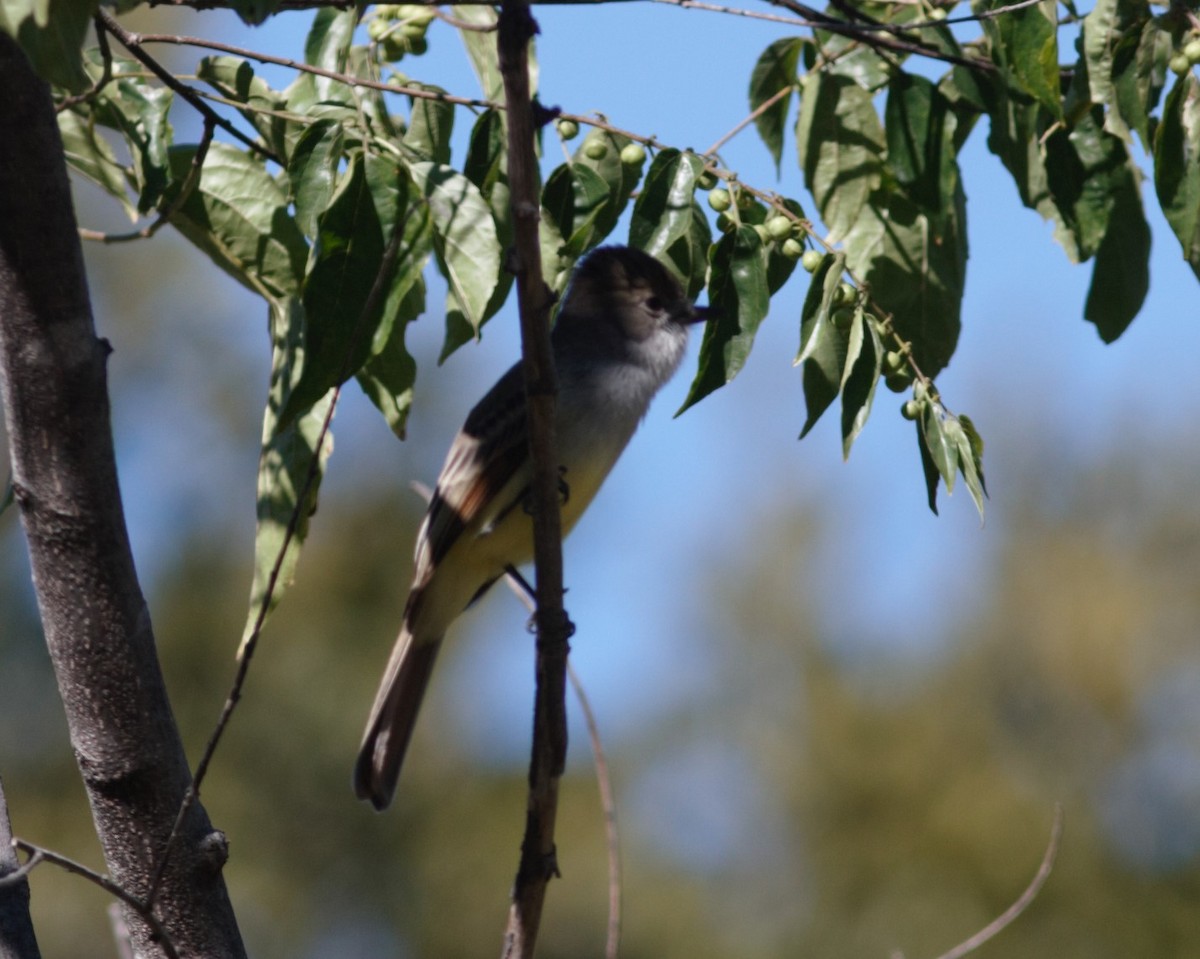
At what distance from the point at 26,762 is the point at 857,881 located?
21.0ft

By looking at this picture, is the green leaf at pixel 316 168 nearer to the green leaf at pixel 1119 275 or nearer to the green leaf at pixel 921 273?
the green leaf at pixel 921 273

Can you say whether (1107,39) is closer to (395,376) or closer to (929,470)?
(929,470)

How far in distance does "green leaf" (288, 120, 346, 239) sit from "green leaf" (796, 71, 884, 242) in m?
1.08

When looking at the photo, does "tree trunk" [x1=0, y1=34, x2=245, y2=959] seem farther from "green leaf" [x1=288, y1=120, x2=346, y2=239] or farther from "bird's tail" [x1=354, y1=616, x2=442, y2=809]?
"bird's tail" [x1=354, y1=616, x2=442, y2=809]

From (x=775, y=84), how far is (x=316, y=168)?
1233mm

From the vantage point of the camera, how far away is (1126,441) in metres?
14.3

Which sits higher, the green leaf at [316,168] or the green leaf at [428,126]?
the green leaf at [428,126]

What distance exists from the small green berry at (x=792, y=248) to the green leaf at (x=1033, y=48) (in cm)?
49

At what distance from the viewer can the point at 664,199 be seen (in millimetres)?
2803

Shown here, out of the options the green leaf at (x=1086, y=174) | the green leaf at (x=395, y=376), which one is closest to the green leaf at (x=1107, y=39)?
the green leaf at (x=1086, y=174)

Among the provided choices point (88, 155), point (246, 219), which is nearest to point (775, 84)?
point (246, 219)

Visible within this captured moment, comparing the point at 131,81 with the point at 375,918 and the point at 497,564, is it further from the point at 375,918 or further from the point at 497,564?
the point at 375,918

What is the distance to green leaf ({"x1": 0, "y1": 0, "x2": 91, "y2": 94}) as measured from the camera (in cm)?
177

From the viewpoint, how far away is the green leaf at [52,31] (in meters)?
1.77
